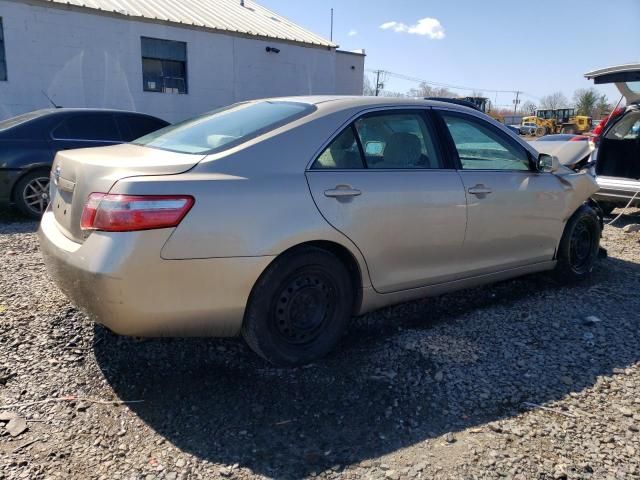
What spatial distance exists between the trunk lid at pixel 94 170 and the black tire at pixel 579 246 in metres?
3.41

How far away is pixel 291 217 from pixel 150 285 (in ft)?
2.72

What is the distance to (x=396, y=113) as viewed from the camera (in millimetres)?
3719

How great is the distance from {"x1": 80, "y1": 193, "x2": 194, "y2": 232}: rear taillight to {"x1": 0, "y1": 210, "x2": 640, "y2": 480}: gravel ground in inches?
37.6

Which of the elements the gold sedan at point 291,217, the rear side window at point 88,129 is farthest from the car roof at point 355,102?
the rear side window at point 88,129

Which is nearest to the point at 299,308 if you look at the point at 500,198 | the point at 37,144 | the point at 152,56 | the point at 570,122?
the point at 500,198

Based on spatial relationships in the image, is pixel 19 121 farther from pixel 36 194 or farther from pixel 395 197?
pixel 395 197

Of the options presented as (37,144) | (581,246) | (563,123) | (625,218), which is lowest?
(625,218)

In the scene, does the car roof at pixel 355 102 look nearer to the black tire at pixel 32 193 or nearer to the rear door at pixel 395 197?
the rear door at pixel 395 197

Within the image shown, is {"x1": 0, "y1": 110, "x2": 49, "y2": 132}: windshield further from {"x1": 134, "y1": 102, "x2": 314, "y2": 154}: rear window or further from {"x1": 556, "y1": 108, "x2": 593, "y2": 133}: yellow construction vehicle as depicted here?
{"x1": 556, "y1": 108, "x2": 593, "y2": 133}: yellow construction vehicle

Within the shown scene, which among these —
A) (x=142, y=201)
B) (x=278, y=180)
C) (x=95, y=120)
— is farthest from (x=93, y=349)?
(x=95, y=120)

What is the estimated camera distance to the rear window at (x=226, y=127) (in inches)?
125

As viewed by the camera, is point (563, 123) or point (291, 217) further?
point (563, 123)

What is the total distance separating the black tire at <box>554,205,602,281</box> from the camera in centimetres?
478

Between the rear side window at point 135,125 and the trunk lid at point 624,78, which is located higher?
the trunk lid at point 624,78
